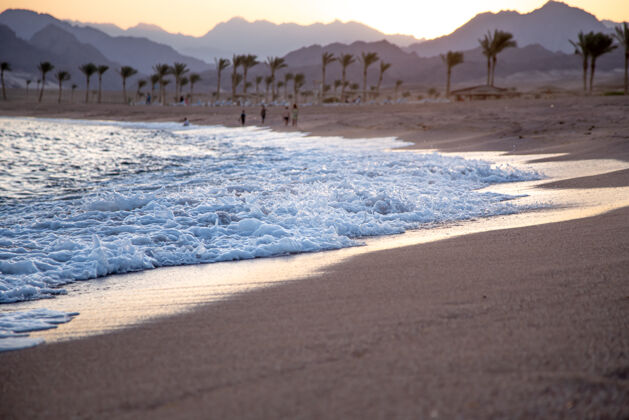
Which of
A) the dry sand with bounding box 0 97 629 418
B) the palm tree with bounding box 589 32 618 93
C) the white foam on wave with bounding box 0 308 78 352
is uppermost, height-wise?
the palm tree with bounding box 589 32 618 93

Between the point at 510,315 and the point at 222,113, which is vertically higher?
the point at 222,113

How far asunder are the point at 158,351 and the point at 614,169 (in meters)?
10.1

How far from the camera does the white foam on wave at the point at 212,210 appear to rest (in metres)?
5.05

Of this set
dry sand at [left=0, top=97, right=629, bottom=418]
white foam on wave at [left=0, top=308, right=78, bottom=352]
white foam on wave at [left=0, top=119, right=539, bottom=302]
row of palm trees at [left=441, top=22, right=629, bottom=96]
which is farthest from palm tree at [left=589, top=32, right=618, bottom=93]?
white foam on wave at [left=0, top=308, right=78, bottom=352]

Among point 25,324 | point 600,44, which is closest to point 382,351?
point 25,324

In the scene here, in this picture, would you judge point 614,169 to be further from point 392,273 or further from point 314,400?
point 314,400

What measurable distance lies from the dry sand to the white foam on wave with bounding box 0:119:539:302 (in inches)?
67.0

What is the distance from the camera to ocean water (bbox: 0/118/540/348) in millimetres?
5039

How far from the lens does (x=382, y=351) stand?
2.40 m

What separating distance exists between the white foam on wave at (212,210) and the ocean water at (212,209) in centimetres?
2

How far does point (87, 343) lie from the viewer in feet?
9.45

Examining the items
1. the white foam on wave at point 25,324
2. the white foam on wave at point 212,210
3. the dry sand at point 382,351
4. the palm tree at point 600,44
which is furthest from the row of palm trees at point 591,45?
the white foam on wave at point 25,324

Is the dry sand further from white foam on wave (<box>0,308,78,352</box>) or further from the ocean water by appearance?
the ocean water

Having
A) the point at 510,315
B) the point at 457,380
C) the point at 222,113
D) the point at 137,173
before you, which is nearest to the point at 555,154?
the point at 137,173
